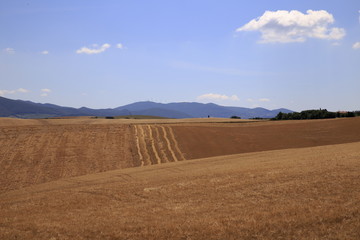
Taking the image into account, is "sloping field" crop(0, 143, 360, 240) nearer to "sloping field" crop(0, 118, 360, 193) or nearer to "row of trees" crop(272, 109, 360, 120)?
"sloping field" crop(0, 118, 360, 193)

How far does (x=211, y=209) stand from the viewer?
16.7 metres

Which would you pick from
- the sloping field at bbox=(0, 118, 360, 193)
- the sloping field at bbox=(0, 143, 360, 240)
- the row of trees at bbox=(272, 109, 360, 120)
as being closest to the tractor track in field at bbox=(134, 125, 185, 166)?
the sloping field at bbox=(0, 118, 360, 193)

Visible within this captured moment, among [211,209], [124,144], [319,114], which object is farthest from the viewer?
[319,114]

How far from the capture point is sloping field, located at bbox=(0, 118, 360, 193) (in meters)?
41.4

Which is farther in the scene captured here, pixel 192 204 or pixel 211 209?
pixel 192 204

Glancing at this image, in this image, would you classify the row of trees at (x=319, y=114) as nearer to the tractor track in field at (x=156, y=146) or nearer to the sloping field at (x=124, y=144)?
the sloping field at (x=124, y=144)

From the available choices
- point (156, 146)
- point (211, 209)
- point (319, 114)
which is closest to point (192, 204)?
point (211, 209)

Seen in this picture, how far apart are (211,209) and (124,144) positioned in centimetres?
3882

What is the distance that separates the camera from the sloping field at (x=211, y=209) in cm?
1316

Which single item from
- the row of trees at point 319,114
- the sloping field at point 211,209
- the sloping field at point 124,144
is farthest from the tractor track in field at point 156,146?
the row of trees at point 319,114

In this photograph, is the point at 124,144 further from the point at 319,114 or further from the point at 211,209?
the point at 319,114

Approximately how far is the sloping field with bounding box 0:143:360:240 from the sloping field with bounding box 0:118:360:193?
16.8 m

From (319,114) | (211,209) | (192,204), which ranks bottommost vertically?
(192,204)

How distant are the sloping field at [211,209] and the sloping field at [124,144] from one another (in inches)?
661
